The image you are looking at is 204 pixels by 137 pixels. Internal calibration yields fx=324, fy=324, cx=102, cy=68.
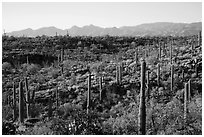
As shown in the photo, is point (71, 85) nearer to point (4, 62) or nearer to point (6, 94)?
point (6, 94)

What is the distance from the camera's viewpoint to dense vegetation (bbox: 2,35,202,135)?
36.4ft

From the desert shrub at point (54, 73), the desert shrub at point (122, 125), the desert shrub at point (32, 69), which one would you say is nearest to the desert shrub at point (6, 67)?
the desert shrub at point (32, 69)

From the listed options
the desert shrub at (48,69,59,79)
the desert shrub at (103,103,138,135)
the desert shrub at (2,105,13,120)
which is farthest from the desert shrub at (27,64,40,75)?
the desert shrub at (103,103,138,135)

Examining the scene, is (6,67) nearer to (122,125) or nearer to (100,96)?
(100,96)

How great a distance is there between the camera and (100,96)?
62.4 feet

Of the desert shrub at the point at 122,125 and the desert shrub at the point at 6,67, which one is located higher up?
the desert shrub at the point at 6,67

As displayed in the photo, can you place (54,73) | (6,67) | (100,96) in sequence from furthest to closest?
(6,67), (54,73), (100,96)

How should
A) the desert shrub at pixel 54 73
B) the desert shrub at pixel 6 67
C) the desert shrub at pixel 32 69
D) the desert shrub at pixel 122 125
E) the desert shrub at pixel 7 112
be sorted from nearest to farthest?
the desert shrub at pixel 122 125 < the desert shrub at pixel 7 112 < the desert shrub at pixel 54 73 < the desert shrub at pixel 32 69 < the desert shrub at pixel 6 67

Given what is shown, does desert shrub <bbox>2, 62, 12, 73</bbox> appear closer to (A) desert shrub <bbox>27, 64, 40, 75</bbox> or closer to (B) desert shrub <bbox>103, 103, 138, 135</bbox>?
(A) desert shrub <bbox>27, 64, 40, 75</bbox>

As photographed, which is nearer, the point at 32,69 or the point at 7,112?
the point at 7,112

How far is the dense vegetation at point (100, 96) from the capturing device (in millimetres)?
11090

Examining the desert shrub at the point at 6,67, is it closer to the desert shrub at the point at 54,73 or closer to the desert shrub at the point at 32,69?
the desert shrub at the point at 32,69

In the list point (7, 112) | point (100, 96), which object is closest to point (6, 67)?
point (7, 112)

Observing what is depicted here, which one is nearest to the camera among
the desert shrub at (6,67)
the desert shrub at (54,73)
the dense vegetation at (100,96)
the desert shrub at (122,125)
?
the desert shrub at (122,125)
